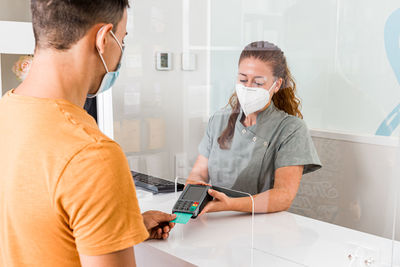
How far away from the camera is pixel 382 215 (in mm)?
1033

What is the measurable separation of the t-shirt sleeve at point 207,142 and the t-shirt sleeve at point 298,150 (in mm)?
299

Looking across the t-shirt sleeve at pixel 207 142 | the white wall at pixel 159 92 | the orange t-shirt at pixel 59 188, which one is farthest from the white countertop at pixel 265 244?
the orange t-shirt at pixel 59 188

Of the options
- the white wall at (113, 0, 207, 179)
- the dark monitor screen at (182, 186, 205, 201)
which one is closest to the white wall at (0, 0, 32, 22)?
the white wall at (113, 0, 207, 179)

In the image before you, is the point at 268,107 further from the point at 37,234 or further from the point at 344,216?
the point at 37,234

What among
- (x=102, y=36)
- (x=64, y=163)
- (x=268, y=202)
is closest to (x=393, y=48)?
(x=268, y=202)

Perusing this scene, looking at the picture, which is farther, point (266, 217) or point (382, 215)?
point (266, 217)

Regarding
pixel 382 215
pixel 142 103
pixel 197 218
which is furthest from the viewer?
pixel 142 103

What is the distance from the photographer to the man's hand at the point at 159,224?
1222 mm

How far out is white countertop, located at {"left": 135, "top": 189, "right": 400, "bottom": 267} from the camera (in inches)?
42.2

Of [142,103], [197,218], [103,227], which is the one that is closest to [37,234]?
[103,227]

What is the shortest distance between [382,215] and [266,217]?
0.34 m

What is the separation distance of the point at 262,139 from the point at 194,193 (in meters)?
0.29

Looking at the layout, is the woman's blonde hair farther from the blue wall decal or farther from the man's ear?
the man's ear

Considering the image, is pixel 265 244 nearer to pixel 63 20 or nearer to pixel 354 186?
pixel 354 186
